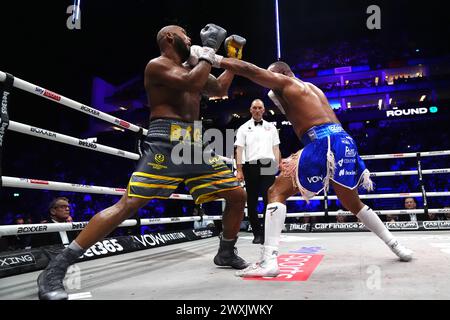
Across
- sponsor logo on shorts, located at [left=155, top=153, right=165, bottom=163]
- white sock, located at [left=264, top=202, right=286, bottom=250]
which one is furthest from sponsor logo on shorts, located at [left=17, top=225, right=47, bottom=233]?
white sock, located at [left=264, top=202, right=286, bottom=250]

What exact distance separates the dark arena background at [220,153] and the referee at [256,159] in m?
0.41

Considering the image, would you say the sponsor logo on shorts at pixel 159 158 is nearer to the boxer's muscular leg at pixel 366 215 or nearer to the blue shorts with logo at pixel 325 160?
the blue shorts with logo at pixel 325 160

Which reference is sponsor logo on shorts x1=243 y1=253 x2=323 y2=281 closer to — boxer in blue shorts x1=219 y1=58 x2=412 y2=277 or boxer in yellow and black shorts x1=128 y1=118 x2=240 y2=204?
boxer in blue shorts x1=219 y1=58 x2=412 y2=277

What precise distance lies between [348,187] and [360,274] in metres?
0.50

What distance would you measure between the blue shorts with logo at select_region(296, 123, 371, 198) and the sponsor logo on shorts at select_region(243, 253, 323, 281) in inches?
16.7

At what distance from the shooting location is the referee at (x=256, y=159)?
3.46 m

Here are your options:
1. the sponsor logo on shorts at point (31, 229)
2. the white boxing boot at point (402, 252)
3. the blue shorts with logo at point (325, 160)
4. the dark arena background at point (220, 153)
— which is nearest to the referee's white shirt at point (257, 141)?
the dark arena background at point (220, 153)

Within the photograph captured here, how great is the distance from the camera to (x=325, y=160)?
1.94 metres

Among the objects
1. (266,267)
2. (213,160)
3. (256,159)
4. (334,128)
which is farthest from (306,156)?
(256,159)

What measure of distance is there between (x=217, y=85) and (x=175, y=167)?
70cm

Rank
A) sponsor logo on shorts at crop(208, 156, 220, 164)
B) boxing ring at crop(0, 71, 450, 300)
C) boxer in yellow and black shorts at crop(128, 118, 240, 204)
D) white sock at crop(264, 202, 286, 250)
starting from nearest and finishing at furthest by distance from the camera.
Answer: boxing ring at crop(0, 71, 450, 300), boxer in yellow and black shorts at crop(128, 118, 240, 204), white sock at crop(264, 202, 286, 250), sponsor logo on shorts at crop(208, 156, 220, 164)

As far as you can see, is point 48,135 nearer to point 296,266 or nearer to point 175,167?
point 175,167

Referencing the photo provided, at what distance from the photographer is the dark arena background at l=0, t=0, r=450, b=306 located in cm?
175

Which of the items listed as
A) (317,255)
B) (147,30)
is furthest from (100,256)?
(147,30)
